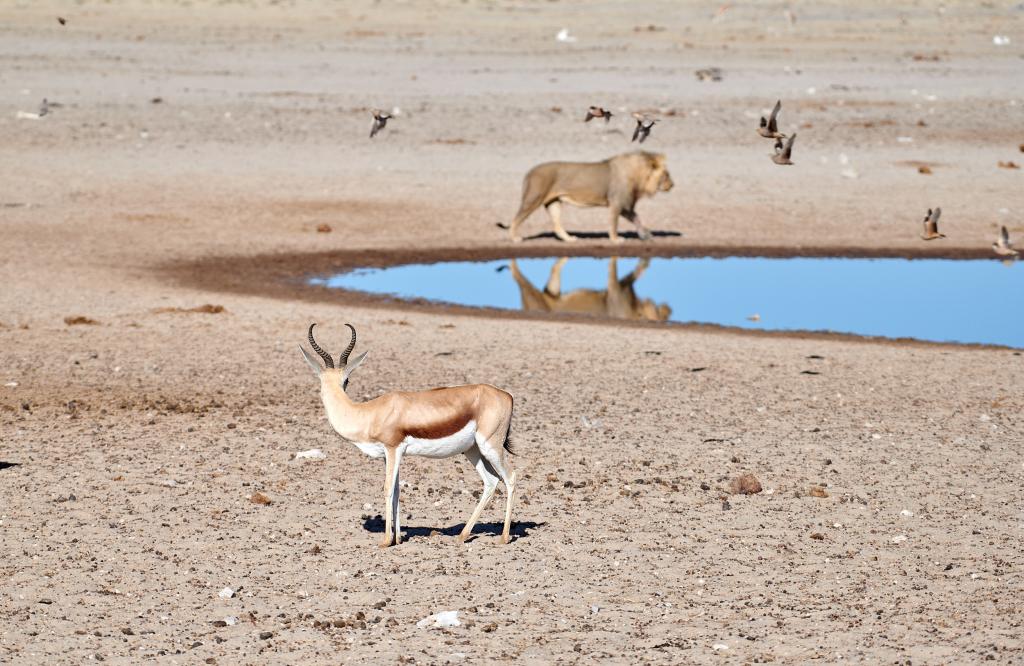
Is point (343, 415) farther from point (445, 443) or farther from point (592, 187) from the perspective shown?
point (592, 187)

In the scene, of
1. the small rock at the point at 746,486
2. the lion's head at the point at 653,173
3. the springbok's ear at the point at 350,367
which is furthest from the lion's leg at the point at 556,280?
the springbok's ear at the point at 350,367

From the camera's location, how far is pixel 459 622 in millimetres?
8594

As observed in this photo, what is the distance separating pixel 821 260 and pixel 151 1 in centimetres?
4058

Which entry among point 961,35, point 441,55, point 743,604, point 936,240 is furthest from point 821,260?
point 961,35

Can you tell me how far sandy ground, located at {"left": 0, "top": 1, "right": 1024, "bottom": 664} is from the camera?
873cm

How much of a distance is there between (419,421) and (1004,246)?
1305 cm

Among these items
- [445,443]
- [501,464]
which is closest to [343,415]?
[445,443]

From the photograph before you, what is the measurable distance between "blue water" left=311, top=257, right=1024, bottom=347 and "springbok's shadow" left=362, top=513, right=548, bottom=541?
8008 millimetres

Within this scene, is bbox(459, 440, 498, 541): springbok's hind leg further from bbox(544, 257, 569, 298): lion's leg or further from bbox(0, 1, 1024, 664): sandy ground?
bbox(544, 257, 569, 298): lion's leg

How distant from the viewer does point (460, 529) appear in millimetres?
10289

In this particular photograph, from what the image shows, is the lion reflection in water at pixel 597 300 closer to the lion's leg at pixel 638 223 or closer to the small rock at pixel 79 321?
the lion's leg at pixel 638 223

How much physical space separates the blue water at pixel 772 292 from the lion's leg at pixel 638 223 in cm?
108

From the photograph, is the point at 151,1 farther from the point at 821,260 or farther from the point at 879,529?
the point at 879,529

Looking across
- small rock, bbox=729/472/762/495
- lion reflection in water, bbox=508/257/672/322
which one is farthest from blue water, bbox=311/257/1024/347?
small rock, bbox=729/472/762/495
